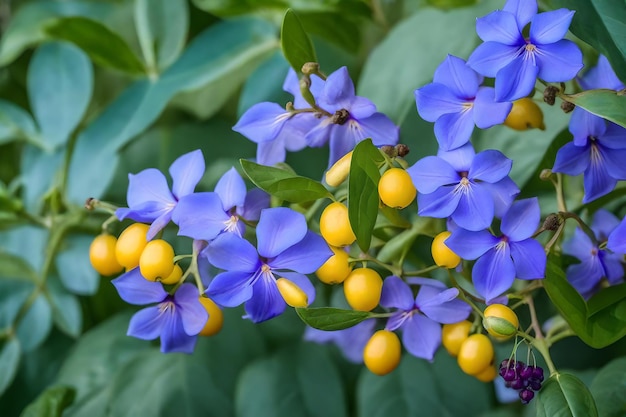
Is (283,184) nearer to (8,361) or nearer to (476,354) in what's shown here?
(476,354)

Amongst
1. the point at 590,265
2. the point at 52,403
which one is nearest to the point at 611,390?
the point at 590,265

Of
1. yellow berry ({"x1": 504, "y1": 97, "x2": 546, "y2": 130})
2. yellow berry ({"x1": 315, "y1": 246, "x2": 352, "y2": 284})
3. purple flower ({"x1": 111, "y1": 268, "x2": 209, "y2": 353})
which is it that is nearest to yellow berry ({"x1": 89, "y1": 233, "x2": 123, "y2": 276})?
purple flower ({"x1": 111, "y1": 268, "x2": 209, "y2": 353})

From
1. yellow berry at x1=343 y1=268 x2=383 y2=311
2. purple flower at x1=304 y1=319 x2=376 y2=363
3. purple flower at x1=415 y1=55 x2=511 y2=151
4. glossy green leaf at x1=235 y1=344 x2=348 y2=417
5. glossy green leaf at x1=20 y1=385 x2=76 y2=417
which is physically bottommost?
glossy green leaf at x1=235 y1=344 x2=348 y2=417

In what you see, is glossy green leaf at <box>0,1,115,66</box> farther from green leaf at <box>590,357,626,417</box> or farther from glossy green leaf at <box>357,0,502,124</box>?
green leaf at <box>590,357,626,417</box>

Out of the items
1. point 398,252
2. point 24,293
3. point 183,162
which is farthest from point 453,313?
point 24,293

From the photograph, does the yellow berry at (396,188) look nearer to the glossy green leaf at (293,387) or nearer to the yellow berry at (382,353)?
the yellow berry at (382,353)

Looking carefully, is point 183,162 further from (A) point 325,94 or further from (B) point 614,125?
(B) point 614,125
